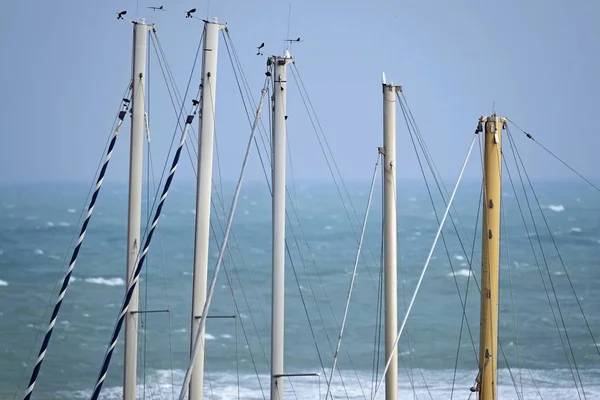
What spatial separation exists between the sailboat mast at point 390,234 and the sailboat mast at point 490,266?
1105 millimetres

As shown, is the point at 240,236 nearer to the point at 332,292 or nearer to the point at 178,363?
the point at 332,292

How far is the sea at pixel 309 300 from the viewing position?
30.3 m

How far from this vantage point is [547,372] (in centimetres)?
3089

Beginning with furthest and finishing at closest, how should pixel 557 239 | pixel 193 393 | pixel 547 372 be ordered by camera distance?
pixel 557 239 → pixel 547 372 → pixel 193 393

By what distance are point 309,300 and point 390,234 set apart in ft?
75.4

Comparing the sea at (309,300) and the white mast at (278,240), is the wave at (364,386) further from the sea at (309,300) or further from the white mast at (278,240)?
the white mast at (278,240)

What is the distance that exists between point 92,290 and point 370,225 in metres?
11.9

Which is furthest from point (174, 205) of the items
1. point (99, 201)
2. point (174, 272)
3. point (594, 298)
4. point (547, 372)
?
point (547, 372)

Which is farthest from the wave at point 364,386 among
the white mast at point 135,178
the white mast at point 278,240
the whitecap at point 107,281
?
the white mast at point 278,240

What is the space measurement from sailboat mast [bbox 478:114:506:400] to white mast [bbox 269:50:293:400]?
2.08 metres

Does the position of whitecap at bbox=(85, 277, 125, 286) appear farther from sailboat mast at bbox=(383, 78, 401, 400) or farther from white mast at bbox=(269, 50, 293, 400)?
white mast at bbox=(269, 50, 293, 400)

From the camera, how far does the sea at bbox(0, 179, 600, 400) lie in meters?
30.3

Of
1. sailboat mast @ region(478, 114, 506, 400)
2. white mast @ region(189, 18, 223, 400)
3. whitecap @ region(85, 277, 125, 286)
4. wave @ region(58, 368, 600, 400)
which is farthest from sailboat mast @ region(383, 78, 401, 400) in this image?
whitecap @ region(85, 277, 125, 286)

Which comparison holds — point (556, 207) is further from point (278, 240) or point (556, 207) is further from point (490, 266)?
point (278, 240)
